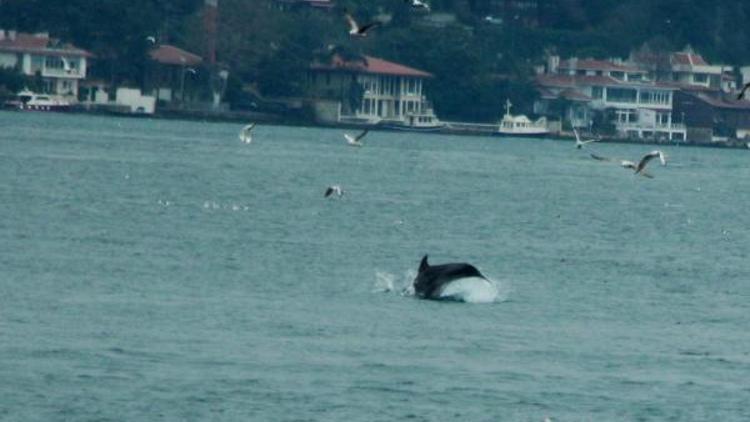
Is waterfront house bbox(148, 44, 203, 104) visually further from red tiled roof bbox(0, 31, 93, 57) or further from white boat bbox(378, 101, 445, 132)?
white boat bbox(378, 101, 445, 132)

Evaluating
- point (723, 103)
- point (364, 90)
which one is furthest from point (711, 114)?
point (364, 90)

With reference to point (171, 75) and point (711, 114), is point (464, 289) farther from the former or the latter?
point (711, 114)

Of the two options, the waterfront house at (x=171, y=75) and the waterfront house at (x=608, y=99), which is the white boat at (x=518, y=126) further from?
the waterfront house at (x=171, y=75)

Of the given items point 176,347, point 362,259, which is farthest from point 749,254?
point 176,347

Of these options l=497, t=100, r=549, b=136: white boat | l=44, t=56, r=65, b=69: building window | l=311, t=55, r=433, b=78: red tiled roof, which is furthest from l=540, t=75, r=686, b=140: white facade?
l=44, t=56, r=65, b=69: building window

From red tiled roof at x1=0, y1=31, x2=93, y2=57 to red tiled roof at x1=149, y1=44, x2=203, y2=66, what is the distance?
4.00 m

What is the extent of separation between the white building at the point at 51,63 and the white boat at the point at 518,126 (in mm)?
21038

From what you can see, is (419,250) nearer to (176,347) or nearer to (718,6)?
(176,347)

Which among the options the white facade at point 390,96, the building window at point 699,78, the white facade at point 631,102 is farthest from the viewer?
the building window at point 699,78

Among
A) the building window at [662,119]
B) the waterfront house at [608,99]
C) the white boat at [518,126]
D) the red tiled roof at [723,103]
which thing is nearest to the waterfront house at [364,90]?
the white boat at [518,126]

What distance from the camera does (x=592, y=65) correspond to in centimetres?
16438

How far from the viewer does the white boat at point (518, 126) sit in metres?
148

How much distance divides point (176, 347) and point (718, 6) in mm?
142314

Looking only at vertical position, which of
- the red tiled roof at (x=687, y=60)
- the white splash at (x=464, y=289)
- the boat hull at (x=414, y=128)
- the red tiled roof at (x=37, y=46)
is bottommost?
the boat hull at (x=414, y=128)
